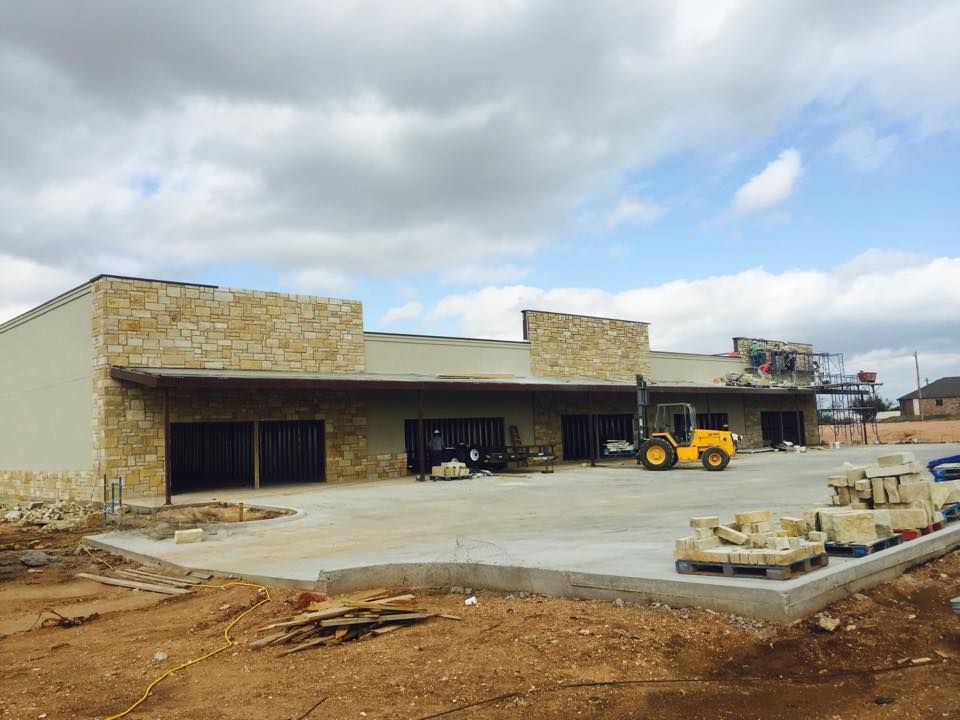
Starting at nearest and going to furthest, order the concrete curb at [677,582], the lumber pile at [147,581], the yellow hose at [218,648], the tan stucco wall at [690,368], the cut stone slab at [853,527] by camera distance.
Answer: the yellow hose at [218,648], the concrete curb at [677,582], the cut stone slab at [853,527], the lumber pile at [147,581], the tan stucco wall at [690,368]

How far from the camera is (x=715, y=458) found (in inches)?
914

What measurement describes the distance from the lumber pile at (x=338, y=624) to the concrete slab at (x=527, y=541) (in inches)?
46.1

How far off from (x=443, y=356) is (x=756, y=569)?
20.2 metres

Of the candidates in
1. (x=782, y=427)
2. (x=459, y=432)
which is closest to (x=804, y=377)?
(x=782, y=427)

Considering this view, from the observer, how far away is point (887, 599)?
22.9 feet

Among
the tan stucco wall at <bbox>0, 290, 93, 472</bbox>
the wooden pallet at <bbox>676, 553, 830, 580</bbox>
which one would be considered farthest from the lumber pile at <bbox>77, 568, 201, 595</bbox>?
the tan stucco wall at <bbox>0, 290, 93, 472</bbox>

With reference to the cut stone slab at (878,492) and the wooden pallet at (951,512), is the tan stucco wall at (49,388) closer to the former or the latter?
the cut stone slab at (878,492)

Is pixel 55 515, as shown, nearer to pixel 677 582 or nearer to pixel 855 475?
pixel 677 582

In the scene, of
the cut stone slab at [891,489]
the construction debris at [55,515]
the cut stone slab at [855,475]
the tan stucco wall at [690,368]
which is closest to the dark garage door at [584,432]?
the tan stucco wall at [690,368]

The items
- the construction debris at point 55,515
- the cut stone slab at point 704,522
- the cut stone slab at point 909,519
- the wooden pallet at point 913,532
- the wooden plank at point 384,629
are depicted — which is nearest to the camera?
the wooden plank at point 384,629

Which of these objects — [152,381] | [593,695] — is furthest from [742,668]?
[152,381]

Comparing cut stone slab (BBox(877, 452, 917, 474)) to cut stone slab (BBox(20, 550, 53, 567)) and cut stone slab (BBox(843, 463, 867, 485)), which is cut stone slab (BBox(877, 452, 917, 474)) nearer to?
cut stone slab (BBox(843, 463, 867, 485))

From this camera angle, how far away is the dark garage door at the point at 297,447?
74.3 ft

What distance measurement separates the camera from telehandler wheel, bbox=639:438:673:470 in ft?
77.7
